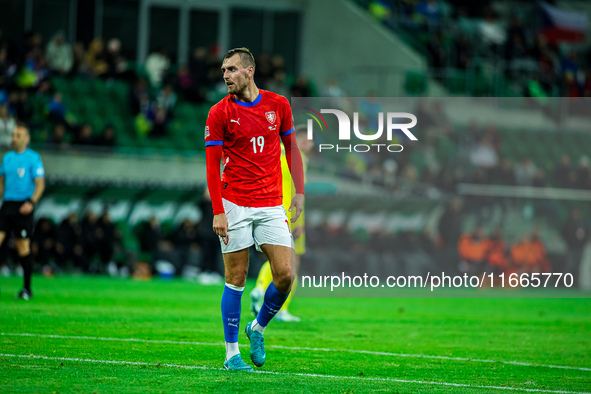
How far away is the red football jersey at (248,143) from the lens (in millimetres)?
7219

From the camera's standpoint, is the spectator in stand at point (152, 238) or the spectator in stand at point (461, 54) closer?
the spectator in stand at point (152, 238)

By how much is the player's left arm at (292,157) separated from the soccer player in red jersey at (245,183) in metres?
0.07

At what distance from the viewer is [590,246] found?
72.0ft

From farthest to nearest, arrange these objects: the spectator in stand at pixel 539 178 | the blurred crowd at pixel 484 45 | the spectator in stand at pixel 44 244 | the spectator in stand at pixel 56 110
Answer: the blurred crowd at pixel 484 45
the spectator in stand at pixel 539 178
the spectator in stand at pixel 56 110
the spectator in stand at pixel 44 244

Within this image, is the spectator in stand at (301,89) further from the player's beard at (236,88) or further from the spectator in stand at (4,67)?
the player's beard at (236,88)

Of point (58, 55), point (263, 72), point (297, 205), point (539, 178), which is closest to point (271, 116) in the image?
point (297, 205)

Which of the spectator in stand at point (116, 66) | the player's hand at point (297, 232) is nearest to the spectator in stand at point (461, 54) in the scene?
the spectator in stand at point (116, 66)

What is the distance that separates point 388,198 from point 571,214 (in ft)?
14.7

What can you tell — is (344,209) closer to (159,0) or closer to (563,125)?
(563,125)

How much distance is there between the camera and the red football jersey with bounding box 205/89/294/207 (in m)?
7.22

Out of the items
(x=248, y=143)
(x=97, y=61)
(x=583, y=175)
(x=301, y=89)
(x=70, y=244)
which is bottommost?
(x=70, y=244)

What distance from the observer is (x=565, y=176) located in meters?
22.2

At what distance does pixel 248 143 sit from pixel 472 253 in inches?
594

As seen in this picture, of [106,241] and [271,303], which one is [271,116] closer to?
[271,303]
